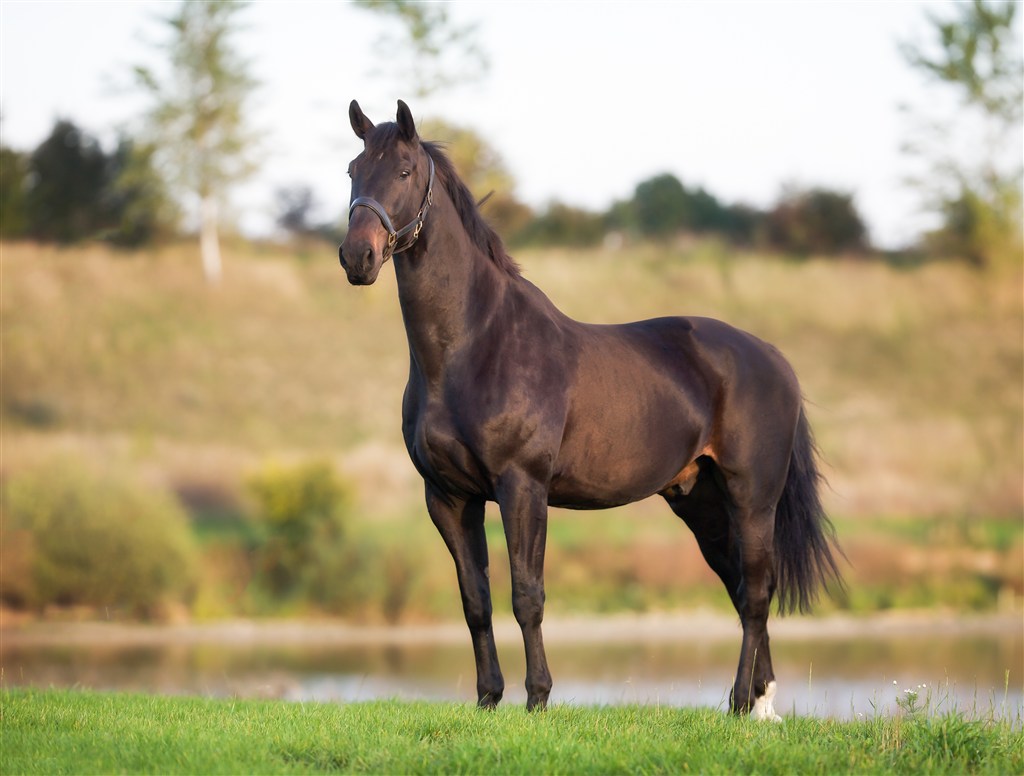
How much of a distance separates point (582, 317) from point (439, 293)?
27205 mm

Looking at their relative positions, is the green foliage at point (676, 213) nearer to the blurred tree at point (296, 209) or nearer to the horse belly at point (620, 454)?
the blurred tree at point (296, 209)

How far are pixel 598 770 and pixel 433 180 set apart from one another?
3.26 meters

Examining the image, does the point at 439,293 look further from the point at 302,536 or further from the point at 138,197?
the point at 138,197

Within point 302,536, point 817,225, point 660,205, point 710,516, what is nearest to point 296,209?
point 660,205

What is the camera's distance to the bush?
65.8ft

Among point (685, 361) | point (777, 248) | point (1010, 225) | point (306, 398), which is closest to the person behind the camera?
point (685, 361)

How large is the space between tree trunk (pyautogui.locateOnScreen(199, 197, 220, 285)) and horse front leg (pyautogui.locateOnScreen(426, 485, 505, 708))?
30.6 metres

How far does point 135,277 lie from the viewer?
114 feet

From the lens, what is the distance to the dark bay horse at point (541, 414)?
6.40 metres

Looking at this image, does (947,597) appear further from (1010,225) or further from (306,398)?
(1010,225)

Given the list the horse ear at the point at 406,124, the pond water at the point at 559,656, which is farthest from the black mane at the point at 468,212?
the pond water at the point at 559,656

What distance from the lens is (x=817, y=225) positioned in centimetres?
4344

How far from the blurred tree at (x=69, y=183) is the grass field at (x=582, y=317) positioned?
3.27 ft

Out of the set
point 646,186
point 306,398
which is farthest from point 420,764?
point 646,186
